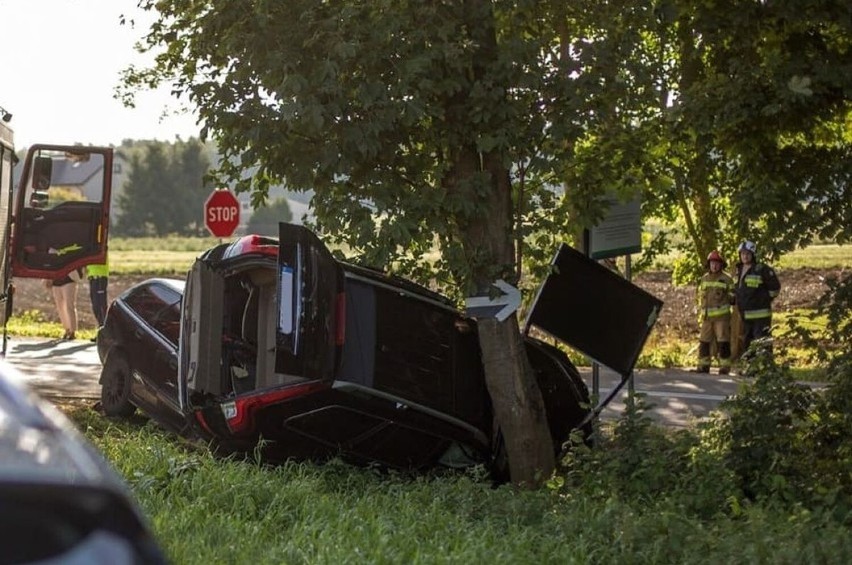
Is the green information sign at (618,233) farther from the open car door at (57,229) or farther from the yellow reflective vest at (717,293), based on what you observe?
the yellow reflective vest at (717,293)

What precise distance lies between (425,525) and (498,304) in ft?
11.6

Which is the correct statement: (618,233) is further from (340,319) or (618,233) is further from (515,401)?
(340,319)

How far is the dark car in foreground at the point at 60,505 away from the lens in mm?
1485

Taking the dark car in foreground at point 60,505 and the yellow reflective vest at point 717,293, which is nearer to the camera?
the dark car in foreground at point 60,505

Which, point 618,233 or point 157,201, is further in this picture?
point 157,201

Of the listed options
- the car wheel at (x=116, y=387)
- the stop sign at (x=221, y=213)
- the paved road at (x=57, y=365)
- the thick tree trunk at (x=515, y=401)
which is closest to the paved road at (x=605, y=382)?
the paved road at (x=57, y=365)

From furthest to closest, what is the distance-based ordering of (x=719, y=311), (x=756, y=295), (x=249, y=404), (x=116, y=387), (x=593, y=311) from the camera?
1. (x=719, y=311)
2. (x=756, y=295)
3. (x=116, y=387)
4. (x=593, y=311)
5. (x=249, y=404)

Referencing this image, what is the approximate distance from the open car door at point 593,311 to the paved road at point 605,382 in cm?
178

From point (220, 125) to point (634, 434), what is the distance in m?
3.66

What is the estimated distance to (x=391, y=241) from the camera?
9.82 metres

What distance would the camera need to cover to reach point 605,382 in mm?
16859

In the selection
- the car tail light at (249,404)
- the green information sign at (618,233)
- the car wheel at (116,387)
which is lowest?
the car wheel at (116,387)

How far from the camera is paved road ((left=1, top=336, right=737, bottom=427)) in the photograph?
14477 mm

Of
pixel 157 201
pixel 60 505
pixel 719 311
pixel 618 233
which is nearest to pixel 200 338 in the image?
pixel 618 233
